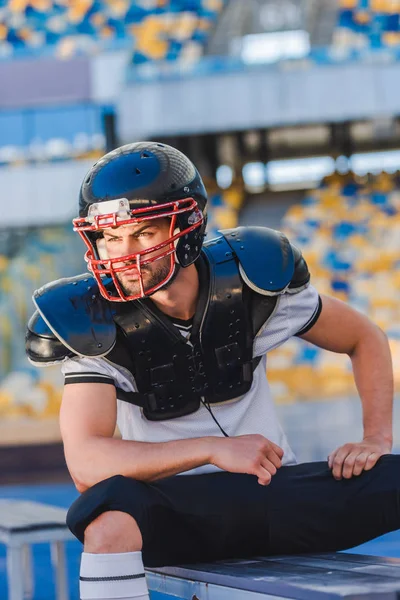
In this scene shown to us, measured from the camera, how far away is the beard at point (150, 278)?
1830mm

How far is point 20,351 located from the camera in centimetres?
1094

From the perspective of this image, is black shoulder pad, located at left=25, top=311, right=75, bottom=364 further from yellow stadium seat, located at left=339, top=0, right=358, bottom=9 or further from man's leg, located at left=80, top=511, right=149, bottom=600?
yellow stadium seat, located at left=339, top=0, right=358, bottom=9

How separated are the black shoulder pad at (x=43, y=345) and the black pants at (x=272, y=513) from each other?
327mm

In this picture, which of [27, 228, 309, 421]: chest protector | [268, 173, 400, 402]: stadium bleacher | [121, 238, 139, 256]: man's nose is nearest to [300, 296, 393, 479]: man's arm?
[27, 228, 309, 421]: chest protector

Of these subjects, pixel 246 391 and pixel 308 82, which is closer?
pixel 246 391

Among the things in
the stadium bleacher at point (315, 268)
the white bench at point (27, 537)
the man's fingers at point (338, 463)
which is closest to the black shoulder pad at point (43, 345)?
the man's fingers at point (338, 463)

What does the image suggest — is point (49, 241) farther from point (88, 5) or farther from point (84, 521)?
point (84, 521)

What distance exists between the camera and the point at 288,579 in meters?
1.47

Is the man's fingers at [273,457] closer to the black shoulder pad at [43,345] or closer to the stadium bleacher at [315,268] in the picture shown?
the black shoulder pad at [43,345]

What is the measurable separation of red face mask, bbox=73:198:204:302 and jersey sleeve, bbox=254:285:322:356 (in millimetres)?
283

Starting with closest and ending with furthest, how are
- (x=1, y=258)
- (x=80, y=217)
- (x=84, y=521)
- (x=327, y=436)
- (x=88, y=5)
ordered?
(x=84, y=521) < (x=80, y=217) < (x=327, y=436) < (x=1, y=258) < (x=88, y=5)

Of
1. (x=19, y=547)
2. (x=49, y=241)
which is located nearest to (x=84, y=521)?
(x=19, y=547)

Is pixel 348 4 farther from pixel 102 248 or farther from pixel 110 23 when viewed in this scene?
pixel 102 248

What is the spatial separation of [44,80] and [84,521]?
1115 centimetres
